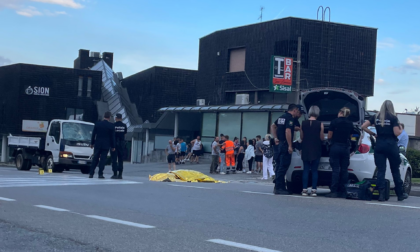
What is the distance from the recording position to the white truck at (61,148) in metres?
22.5

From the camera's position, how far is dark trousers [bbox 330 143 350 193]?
10508 mm

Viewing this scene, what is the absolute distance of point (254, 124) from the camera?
107 feet

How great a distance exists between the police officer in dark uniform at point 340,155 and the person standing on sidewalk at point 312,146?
263 millimetres

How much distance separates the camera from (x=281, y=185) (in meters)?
11.1

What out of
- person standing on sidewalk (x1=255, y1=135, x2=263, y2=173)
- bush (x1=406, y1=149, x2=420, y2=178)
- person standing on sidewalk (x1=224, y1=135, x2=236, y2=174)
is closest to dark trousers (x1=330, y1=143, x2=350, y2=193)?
bush (x1=406, y1=149, x2=420, y2=178)

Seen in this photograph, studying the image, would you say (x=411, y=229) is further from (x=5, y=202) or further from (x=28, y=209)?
(x=5, y=202)

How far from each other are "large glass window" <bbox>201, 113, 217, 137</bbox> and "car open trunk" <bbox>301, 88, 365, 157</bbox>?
2332 cm

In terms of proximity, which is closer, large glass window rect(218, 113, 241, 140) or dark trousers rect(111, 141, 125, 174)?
dark trousers rect(111, 141, 125, 174)

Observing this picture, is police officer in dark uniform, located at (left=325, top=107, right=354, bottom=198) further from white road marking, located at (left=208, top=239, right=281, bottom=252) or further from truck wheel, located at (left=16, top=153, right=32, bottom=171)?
truck wheel, located at (left=16, top=153, right=32, bottom=171)

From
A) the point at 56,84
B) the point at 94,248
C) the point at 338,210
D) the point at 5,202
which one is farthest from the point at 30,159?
the point at 56,84

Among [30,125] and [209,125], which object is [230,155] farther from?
[30,125]

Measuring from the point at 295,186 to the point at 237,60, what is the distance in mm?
26726

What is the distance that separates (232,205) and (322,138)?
301 cm

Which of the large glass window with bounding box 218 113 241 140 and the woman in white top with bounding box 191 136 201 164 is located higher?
the large glass window with bounding box 218 113 241 140
